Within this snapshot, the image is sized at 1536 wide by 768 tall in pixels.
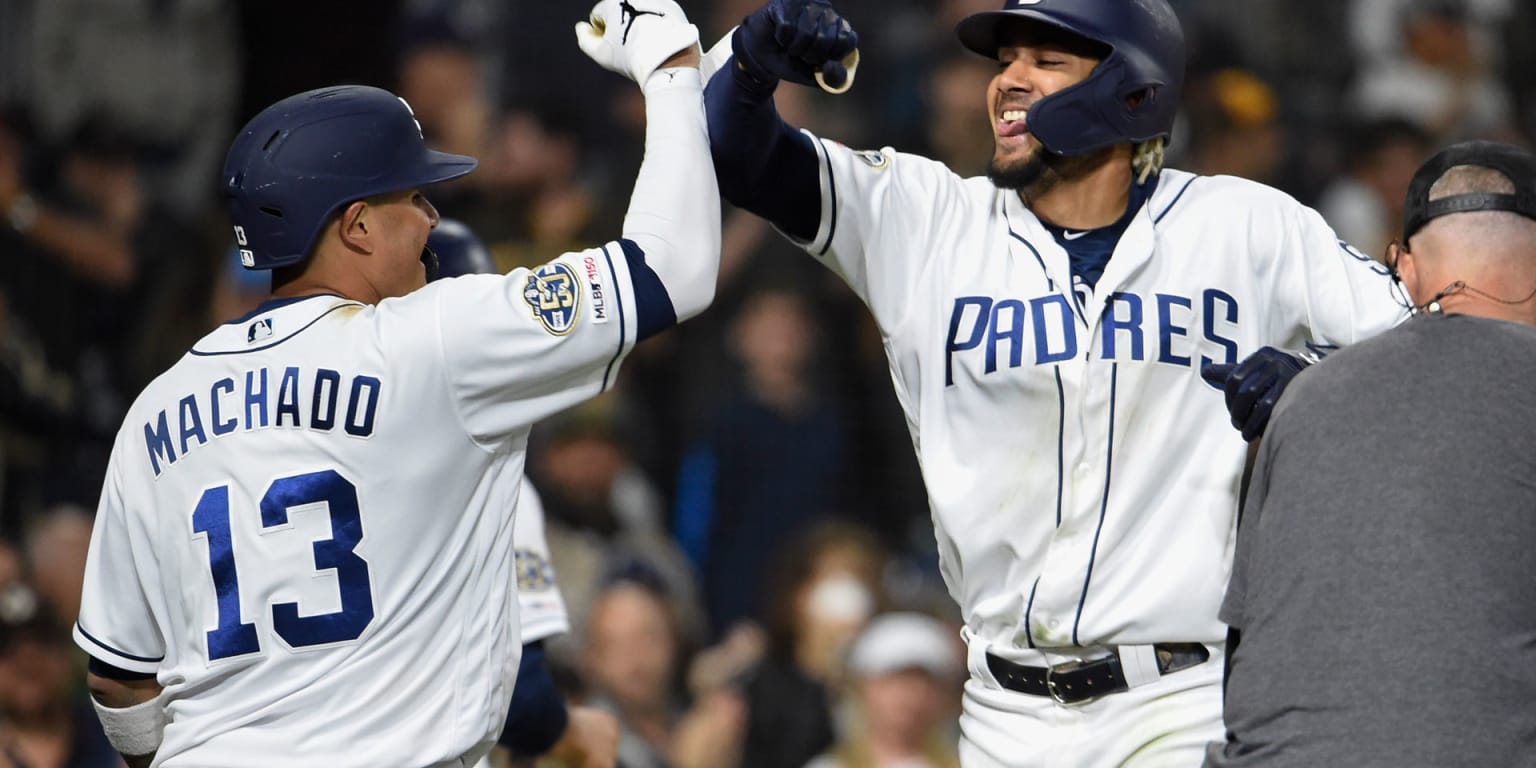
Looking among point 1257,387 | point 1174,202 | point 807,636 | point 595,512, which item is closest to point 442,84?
point 595,512

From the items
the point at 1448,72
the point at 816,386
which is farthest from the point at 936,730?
the point at 1448,72

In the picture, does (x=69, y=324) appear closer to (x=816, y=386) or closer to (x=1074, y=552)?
(x=816, y=386)

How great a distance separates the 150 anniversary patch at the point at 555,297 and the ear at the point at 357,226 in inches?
13.4

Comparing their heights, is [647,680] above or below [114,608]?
below

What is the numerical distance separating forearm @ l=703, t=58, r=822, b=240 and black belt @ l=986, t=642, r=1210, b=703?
3.30 ft

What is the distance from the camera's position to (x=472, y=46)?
812 cm

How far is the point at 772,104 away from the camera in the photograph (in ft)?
12.2

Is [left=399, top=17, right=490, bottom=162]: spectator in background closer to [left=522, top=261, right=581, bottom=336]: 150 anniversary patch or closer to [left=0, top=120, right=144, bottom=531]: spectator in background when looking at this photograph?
[left=0, top=120, right=144, bottom=531]: spectator in background

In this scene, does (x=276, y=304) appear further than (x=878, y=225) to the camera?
No

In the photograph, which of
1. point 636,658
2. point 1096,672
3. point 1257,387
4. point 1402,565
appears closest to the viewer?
point 1402,565

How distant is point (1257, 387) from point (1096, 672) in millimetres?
765

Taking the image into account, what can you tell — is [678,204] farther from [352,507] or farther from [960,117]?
[960,117]

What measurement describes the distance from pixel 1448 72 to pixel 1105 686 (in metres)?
6.54

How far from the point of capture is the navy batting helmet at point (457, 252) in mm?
4660
